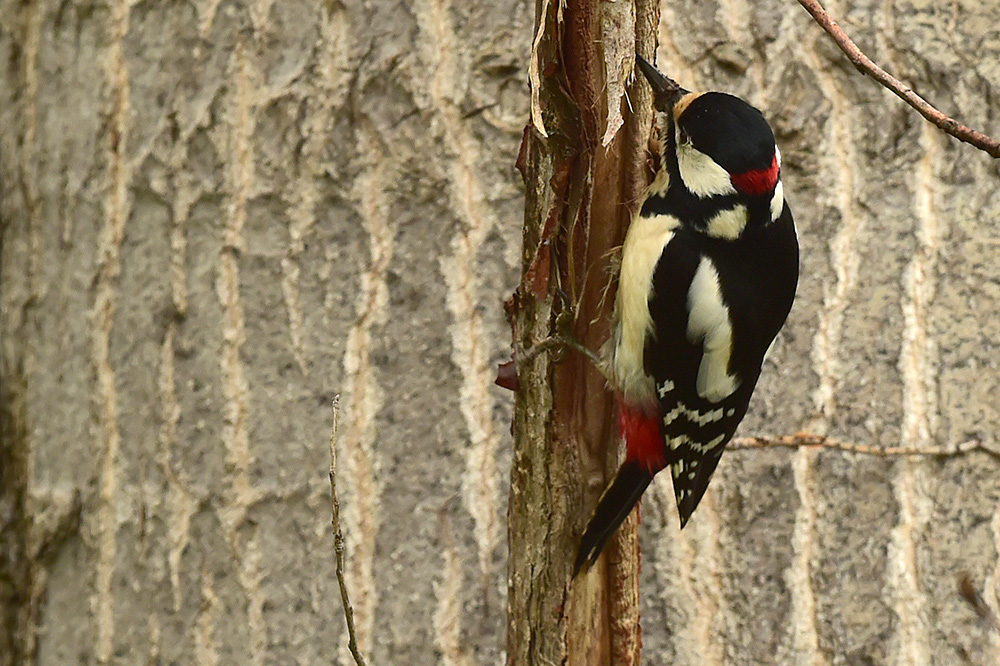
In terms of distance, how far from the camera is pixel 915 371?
2041mm

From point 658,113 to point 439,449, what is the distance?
28.8 inches

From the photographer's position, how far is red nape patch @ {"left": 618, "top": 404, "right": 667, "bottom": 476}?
1666mm

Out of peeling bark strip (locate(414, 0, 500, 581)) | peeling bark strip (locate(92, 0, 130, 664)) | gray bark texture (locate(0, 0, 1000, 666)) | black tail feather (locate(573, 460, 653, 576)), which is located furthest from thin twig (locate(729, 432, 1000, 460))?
peeling bark strip (locate(92, 0, 130, 664))

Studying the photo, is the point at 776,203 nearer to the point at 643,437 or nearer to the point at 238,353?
the point at 643,437

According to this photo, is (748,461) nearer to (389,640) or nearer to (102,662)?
(389,640)

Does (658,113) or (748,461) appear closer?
(658,113)

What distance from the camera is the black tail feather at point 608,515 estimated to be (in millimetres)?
1480

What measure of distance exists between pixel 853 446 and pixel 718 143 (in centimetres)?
58

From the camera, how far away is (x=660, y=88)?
1.58 meters

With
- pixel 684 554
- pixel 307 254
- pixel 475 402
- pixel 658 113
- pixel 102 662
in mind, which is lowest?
pixel 102 662

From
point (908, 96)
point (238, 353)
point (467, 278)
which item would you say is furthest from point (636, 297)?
point (238, 353)

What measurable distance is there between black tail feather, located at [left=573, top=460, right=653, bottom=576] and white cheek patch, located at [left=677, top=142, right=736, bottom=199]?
0.51 meters

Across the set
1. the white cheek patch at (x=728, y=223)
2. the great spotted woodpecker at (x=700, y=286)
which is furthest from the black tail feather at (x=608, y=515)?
the white cheek patch at (x=728, y=223)

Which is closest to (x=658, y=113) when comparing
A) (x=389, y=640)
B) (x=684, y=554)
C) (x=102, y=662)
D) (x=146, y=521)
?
(x=684, y=554)
